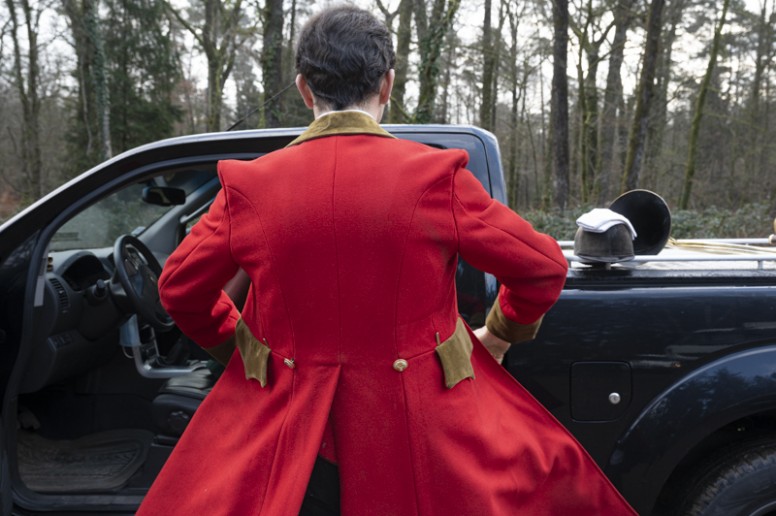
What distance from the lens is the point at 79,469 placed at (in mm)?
2971

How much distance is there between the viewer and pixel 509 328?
162 cm

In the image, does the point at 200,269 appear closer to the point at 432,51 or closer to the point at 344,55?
the point at 344,55

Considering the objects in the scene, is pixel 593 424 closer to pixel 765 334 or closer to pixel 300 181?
pixel 765 334

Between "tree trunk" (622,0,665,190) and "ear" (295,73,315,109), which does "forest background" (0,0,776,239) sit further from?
"ear" (295,73,315,109)

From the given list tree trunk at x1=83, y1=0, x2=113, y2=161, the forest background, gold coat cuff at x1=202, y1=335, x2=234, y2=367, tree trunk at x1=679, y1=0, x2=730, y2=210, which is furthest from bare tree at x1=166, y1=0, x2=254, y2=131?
gold coat cuff at x1=202, y1=335, x2=234, y2=367

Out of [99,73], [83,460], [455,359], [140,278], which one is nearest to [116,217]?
[140,278]

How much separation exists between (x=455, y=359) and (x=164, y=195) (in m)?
2.60

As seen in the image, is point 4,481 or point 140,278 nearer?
point 4,481

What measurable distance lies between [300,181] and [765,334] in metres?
1.59

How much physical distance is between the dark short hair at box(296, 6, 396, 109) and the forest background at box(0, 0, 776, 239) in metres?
12.5

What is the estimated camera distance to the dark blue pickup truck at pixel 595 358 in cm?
198

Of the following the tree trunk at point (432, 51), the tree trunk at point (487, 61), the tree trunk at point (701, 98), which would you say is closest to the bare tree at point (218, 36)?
the tree trunk at point (487, 61)

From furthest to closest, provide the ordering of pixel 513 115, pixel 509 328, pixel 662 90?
pixel 513 115 < pixel 662 90 < pixel 509 328

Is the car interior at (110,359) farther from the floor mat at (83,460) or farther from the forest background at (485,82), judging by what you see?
the forest background at (485,82)
